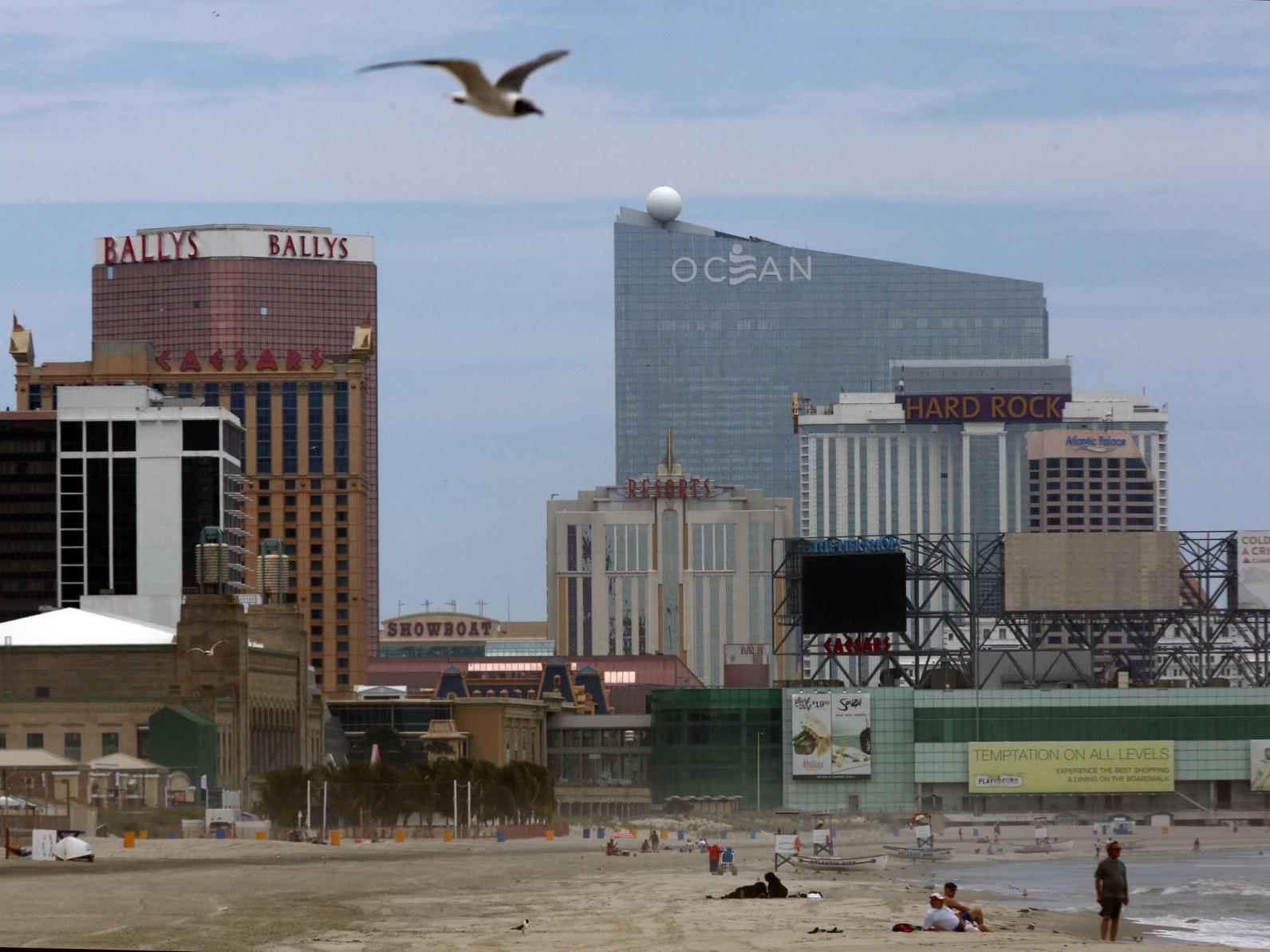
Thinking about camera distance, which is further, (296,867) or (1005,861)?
(1005,861)

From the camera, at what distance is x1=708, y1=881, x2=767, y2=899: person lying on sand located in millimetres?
88500

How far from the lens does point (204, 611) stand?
196 metres

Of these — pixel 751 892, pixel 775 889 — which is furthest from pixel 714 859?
pixel 775 889

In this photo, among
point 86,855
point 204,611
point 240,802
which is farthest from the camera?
point 204,611

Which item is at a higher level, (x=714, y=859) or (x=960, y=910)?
(x=960, y=910)

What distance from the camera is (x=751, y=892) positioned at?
89.6 m

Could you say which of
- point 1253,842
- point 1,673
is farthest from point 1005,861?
point 1,673

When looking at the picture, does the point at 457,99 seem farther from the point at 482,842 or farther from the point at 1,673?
the point at 1,673

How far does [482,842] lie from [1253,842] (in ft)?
239

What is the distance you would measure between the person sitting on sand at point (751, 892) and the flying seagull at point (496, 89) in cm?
5943

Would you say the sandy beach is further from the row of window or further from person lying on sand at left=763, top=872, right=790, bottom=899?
the row of window

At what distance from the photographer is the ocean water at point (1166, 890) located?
8406cm

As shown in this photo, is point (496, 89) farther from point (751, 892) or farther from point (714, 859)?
point (714, 859)

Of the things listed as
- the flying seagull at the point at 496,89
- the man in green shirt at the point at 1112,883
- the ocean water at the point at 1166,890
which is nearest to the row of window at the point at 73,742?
the ocean water at the point at 1166,890
